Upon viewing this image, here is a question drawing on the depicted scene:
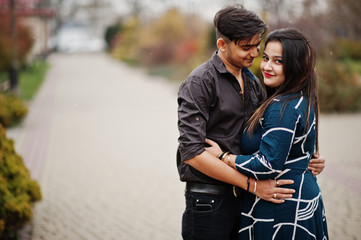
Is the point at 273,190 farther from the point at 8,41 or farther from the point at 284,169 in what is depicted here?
the point at 8,41

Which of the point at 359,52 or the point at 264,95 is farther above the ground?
the point at 264,95

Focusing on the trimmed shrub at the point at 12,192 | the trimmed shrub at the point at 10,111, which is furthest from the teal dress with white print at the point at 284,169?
the trimmed shrub at the point at 10,111

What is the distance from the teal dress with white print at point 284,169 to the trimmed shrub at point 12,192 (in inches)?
101

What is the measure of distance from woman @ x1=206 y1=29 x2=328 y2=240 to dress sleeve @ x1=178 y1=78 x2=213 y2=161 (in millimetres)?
118

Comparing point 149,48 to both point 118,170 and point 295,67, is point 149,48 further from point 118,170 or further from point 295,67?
point 295,67

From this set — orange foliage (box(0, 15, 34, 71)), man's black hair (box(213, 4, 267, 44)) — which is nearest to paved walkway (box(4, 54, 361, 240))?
man's black hair (box(213, 4, 267, 44))

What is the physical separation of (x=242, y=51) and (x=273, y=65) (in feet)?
0.60

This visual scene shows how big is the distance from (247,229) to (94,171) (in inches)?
197

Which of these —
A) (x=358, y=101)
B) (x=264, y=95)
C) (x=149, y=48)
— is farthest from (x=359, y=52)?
(x=264, y=95)

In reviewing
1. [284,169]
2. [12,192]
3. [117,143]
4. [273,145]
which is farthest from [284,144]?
[117,143]

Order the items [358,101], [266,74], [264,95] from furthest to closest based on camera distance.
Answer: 1. [358,101]
2. [264,95]
3. [266,74]

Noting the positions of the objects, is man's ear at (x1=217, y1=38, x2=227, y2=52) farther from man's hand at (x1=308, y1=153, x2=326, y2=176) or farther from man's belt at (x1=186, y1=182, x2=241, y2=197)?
man's hand at (x1=308, y1=153, x2=326, y2=176)

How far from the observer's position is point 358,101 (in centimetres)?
1209

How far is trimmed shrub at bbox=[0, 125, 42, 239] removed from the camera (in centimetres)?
417
